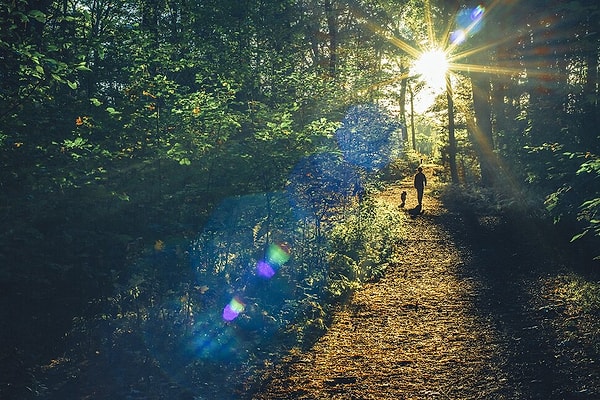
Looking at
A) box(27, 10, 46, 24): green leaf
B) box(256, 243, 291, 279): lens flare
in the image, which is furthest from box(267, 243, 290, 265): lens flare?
box(27, 10, 46, 24): green leaf

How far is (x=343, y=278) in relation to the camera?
10508mm

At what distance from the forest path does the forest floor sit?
0.05 ft

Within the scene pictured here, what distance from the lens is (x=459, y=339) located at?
7.45m

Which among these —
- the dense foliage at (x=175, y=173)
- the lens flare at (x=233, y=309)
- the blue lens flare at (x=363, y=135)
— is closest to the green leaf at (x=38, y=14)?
the dense foliage at (x=175, y=173)

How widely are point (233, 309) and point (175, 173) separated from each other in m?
2.49

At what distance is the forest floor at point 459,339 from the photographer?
19.7 feet

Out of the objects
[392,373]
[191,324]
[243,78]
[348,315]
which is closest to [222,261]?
[191,324]

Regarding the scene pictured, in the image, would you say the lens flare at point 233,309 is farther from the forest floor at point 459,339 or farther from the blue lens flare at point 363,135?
the blue lens flare at point 363,135

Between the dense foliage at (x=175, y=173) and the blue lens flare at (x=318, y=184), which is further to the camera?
the blue lens flare at (x=318, y=184)

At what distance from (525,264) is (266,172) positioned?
6.92 m

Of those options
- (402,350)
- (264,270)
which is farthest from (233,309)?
(402,350)

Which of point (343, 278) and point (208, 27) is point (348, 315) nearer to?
point (343, 278)

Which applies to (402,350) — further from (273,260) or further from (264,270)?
(273,260)

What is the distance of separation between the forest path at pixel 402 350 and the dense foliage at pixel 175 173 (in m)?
0.78
